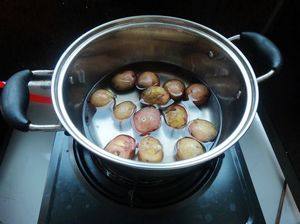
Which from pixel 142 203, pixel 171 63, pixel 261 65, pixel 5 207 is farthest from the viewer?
pixel 261 65

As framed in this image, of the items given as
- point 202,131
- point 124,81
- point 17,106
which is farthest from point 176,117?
point 17,106

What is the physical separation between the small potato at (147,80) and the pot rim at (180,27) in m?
0.15

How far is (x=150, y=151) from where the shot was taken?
0.75m

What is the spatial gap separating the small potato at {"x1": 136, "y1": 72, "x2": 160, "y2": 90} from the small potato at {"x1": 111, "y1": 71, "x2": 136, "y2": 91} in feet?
0.06

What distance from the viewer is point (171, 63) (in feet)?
3.25

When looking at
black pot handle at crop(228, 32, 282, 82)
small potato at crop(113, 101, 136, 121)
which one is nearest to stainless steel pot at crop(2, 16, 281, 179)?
black pot handle at crop(228, 32, 282, 82)

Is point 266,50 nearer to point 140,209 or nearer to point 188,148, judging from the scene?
point 188,148

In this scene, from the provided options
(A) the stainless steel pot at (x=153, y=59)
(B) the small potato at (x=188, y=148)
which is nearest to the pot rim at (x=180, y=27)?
(A) the stainless steel pot at (x=153, y=59)

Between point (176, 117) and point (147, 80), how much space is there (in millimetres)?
149

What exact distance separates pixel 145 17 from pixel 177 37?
11 centimetres

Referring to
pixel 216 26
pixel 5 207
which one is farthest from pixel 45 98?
pixel 216 26

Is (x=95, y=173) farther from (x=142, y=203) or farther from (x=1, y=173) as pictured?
(x=1, y=173)

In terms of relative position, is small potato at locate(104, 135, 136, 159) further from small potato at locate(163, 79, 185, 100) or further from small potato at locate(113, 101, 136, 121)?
small potato at locate(163, 79, 185, 100)

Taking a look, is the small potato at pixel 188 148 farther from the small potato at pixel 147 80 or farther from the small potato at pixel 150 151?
the small potato at pixel 147 80
